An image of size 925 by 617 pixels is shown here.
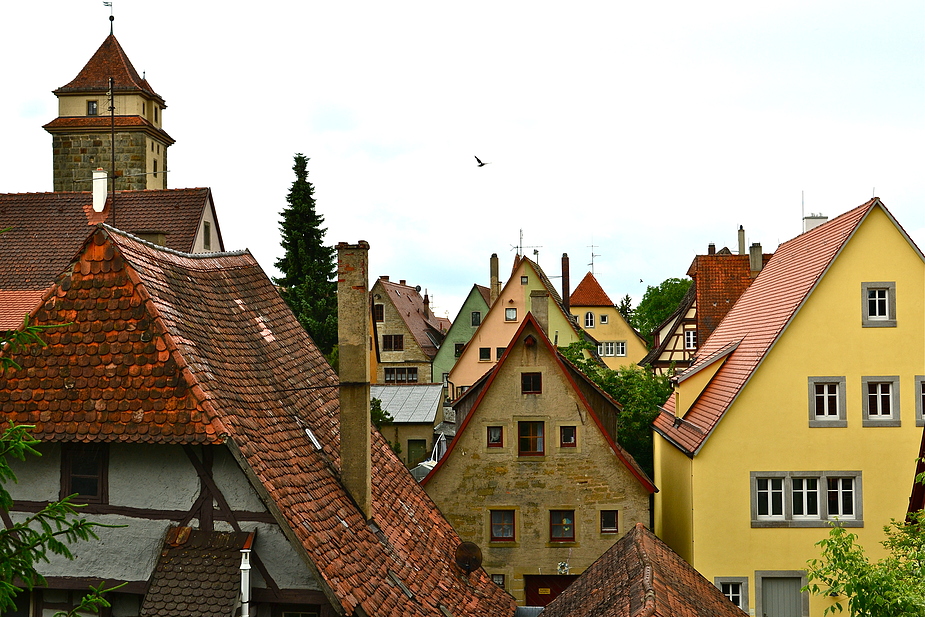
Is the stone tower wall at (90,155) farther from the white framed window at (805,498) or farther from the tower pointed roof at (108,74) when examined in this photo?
the white framed window at (805,498)

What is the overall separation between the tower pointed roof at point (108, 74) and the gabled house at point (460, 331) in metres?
22.8

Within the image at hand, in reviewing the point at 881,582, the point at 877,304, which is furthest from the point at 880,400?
the point at 881,582

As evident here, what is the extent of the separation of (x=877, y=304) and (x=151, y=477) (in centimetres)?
1803

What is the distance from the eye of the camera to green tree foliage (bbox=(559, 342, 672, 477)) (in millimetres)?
31609

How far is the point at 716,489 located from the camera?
21328 millimetres

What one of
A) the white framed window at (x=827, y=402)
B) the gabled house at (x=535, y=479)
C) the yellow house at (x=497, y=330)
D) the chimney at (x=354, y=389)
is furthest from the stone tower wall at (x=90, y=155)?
the chimney at (x=354, y=389)

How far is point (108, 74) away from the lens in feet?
134

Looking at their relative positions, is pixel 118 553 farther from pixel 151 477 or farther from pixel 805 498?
pixel 805 498

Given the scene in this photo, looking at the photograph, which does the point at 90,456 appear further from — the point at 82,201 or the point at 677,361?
the point at 677,361

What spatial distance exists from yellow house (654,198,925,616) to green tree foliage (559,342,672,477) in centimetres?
965

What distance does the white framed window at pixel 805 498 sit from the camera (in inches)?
835

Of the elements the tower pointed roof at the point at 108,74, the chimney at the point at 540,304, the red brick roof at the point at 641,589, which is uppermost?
the tower pointed roof at the point at 108,74

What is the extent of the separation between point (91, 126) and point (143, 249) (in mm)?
32382

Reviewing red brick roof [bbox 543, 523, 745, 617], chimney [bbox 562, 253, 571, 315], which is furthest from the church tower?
red brick roof [bbox 543, 523, 745, 617]
